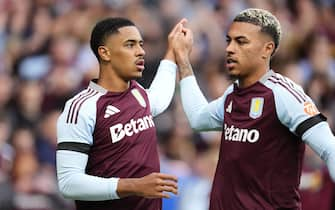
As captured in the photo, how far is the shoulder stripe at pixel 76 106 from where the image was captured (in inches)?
312

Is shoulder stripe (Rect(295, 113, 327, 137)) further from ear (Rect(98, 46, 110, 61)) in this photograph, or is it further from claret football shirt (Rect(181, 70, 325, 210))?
ear (Rect(98, 46, 110, 61))

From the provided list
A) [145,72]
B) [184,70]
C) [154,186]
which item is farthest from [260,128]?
[145,72]

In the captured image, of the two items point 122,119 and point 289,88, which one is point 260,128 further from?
point 122,119

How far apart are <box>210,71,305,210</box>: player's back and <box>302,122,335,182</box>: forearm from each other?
8.0 inches

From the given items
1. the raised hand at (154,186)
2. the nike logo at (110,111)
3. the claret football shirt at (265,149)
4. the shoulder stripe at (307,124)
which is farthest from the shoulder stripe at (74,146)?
the shoulder stripe at (307,124)

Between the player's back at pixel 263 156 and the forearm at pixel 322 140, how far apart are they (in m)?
0.20

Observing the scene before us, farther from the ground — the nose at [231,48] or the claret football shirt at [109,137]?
the nose at [231,48]

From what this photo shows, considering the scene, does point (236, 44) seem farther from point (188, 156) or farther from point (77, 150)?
point (188, 156)

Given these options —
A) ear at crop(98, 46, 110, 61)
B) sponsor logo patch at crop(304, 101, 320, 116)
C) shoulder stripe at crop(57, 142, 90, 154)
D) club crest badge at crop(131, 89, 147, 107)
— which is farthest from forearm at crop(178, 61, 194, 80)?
sponsor logo patch at crop(304, 101, 320, 116)

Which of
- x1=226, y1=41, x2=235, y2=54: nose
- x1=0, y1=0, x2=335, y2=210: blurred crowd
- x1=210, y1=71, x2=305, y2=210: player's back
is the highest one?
x1=0, y1=0, x2=335, y2=210: blurred crowd

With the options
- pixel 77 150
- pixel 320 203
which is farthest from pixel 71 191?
pixel 320 203

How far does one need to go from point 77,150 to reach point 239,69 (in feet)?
3.87

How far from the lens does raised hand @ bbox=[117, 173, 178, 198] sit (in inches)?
292

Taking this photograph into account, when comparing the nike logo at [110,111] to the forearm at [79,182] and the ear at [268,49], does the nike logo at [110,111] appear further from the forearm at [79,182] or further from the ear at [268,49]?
the ear at [268,49]
